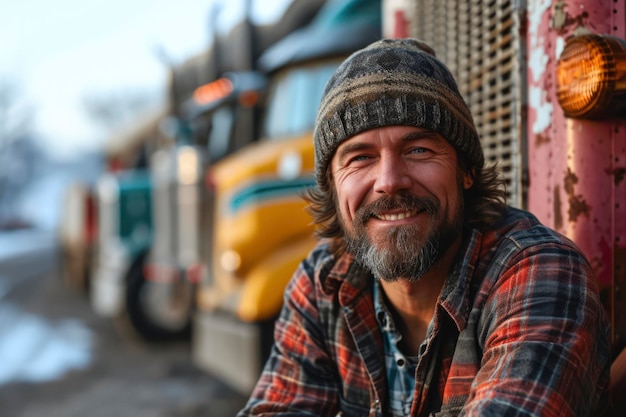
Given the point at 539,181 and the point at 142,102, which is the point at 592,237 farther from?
the point at 142,102

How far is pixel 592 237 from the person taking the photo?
189 cm

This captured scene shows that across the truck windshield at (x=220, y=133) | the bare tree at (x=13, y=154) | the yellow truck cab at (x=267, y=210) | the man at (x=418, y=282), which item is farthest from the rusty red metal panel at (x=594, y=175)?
the bare tree at (x=13, y=154)

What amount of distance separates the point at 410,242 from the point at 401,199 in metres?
0.11

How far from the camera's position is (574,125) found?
1.91 m

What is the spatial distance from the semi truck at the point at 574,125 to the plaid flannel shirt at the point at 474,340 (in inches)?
9.9

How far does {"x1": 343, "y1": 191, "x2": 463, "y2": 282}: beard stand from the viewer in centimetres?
169

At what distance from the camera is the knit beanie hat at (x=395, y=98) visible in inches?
67.7

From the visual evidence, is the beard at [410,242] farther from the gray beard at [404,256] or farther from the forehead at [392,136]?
the forehead at [392,136]

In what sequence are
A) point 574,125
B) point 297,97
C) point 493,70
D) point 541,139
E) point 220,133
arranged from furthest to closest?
point 220,133 → point 297,97 → point 493,70 → point 541,139 → point 574,125

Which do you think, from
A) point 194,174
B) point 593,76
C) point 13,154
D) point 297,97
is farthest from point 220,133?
point 13,154

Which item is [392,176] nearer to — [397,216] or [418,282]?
[397,216]

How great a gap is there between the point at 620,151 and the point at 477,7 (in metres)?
1.04

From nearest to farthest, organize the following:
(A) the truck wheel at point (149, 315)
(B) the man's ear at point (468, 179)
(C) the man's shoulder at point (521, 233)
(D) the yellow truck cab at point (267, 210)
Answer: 1. (C) the man's shoulder at point (521, 233)
2. (B) the man's ear at point (468, 179)
3. (D) the yellow truck cab at point (267, 210)
4. (A) the truck wheel at point (149, 315)

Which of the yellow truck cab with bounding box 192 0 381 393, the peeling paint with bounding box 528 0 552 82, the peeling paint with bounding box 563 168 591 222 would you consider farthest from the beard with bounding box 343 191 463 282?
the yellow truck cab with bounding box 192 0 381 393
